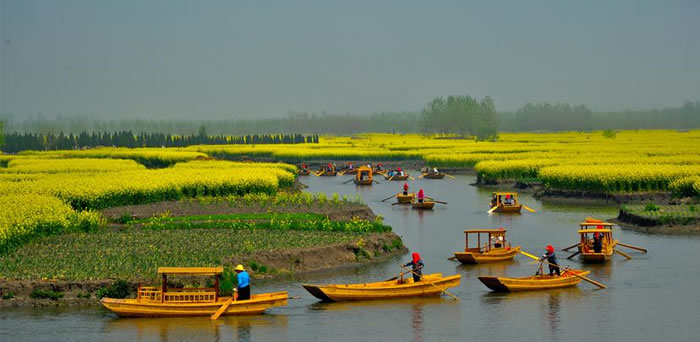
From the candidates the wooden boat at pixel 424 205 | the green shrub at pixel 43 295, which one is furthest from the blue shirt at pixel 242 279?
the wooden boat at pixel 424 205

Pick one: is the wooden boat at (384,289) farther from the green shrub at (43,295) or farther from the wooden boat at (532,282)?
the green shrub at (43,295)

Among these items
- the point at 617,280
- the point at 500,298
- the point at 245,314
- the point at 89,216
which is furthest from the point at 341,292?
the point at 89,216

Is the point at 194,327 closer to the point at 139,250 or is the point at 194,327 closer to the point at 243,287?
the point at 243,287

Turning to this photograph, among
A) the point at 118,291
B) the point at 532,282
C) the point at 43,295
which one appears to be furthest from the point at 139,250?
the point at 532,282

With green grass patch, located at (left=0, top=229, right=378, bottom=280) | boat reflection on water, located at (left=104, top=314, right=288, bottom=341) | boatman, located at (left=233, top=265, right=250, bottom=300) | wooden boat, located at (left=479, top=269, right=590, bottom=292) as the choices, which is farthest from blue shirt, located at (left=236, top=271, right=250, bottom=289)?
wooden boat, located at (left=479, top=269, right=590, bottom=292)

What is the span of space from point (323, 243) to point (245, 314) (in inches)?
489

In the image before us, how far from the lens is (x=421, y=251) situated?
52312 millimetres

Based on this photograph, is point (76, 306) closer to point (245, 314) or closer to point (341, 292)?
point (245, 314)

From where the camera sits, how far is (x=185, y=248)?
45.0m

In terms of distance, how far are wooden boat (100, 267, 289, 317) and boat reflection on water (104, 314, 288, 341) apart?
223mm

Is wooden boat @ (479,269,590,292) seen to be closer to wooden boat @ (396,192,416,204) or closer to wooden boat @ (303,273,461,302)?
wooden boat @ (303,273,461,302)

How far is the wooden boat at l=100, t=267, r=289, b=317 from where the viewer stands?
34.2m

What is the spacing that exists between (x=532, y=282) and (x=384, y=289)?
6095 millimetres

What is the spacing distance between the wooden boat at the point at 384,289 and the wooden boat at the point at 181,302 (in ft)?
8.24
